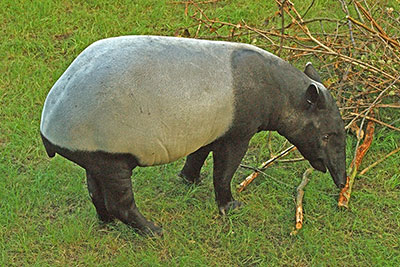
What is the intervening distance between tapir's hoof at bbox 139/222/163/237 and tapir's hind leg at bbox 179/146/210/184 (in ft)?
2.15

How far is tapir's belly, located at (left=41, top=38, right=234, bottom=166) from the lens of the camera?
340 cm

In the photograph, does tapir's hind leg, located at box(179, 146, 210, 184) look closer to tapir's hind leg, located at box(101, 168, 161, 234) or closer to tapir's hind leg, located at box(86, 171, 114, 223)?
tapir's hind leg, located at box(101, 168, 161, 234)

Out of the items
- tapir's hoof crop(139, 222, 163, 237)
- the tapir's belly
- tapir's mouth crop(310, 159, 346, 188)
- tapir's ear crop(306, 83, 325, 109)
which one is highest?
the tapir's belly

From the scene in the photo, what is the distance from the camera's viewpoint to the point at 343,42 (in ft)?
19.6


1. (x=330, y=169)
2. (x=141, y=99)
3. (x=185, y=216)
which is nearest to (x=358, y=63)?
(x=330, y=169)

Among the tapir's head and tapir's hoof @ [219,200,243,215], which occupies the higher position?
the tapir's head

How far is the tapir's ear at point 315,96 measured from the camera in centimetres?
393

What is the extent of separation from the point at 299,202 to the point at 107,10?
13.2ft

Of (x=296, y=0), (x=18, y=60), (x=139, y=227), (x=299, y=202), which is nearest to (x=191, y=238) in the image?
(x=139, y=227)

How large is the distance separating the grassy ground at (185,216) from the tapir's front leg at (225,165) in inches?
5.9

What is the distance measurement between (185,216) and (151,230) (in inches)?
15.0

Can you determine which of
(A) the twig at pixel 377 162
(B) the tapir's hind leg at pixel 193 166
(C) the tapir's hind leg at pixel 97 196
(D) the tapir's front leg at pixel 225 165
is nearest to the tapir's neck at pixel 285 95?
(D) the tapir's front leg at pixel 225 165

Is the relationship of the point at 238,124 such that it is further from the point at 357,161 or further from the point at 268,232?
the point at 357,161

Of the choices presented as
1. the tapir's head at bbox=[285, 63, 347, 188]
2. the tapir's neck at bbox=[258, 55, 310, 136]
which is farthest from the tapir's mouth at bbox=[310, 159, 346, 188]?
the tapir's neck at bbox=[258, 55, 310, 136]
